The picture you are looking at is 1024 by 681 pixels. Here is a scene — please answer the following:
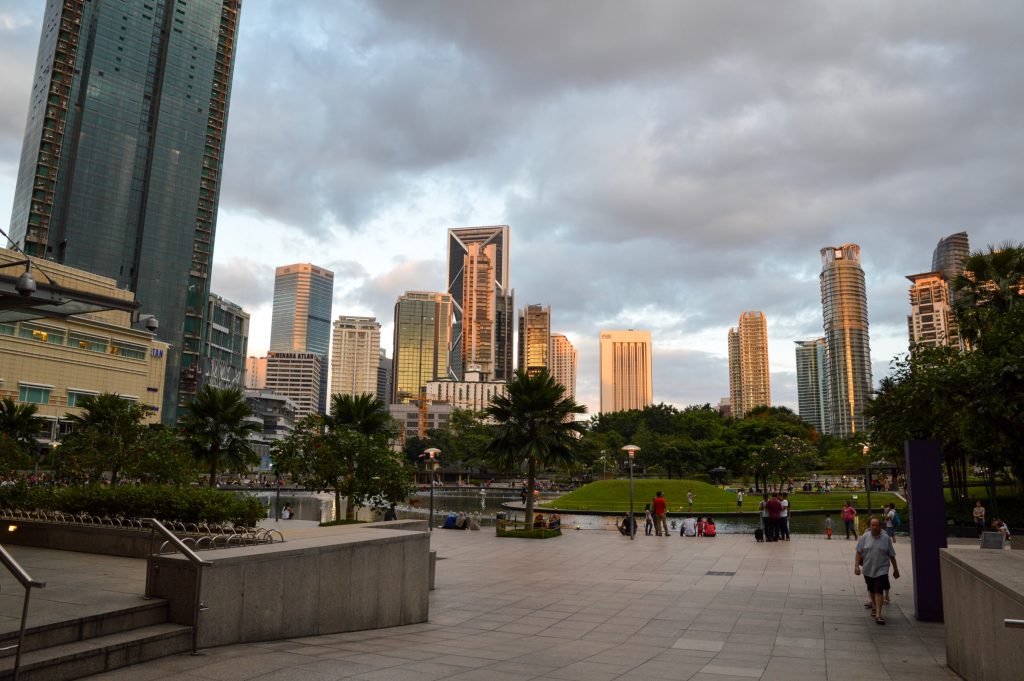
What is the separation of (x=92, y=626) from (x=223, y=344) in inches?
5472

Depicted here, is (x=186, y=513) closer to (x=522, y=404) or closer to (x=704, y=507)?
(x=522, y=404)

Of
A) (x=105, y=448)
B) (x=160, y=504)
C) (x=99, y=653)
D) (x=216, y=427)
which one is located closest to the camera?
(x=99, y=653)

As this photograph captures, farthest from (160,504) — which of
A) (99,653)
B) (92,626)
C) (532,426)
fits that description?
(532,426)

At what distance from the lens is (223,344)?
13412 cm

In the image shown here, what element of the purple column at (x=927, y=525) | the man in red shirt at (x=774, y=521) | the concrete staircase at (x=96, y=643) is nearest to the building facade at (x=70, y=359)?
the man in red shirt at (x=774, y=521)

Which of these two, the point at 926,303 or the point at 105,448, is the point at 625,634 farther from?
the point at 926,303

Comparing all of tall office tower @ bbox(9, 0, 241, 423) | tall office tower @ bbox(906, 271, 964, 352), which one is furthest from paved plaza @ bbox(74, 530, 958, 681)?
tall office tower @ bbox(906, 271, 964, 352)

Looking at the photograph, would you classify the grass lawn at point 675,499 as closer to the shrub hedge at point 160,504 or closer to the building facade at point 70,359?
the shrub hedge at point 160,504

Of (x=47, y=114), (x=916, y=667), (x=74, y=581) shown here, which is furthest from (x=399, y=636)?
(x=47, y=114)

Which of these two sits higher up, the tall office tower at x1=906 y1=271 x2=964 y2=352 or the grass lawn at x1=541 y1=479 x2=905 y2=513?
the tall office tower at x1=906 y1=271 x2=964 y2=352

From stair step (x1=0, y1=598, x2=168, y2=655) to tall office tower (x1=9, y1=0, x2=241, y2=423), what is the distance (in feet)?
342

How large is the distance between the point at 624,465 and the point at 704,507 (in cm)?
5320

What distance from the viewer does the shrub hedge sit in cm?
1087

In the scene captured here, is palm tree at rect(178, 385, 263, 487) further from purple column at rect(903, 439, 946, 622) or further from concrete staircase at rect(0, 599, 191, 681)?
purple column at rect(903, 439, 946, 622)
